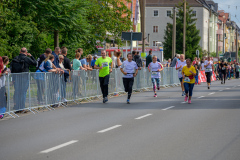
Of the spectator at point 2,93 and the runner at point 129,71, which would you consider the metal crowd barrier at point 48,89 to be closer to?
the spectator at point 2,93

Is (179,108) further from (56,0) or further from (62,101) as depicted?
(56,0)

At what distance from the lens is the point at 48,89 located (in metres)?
16.6

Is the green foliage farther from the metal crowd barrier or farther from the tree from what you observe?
the tree

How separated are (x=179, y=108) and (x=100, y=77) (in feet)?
13.7

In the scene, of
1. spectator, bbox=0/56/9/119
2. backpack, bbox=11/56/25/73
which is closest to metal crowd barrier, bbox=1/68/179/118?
spectator, bbox=0/56/9/119

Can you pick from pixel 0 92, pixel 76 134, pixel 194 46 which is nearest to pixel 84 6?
pixel 0 92

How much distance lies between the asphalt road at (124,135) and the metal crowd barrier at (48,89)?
1.98ft

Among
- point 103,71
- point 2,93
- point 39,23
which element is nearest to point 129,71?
point 103,71

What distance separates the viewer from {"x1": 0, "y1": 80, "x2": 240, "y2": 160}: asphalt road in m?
8.13

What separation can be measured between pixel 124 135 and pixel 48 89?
6.77m

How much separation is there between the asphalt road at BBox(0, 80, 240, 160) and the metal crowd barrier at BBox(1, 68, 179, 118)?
0.60 meters

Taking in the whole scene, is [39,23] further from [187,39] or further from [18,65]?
[187,39]

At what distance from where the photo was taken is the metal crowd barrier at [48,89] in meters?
14.8

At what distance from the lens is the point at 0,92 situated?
1403 centimetres
